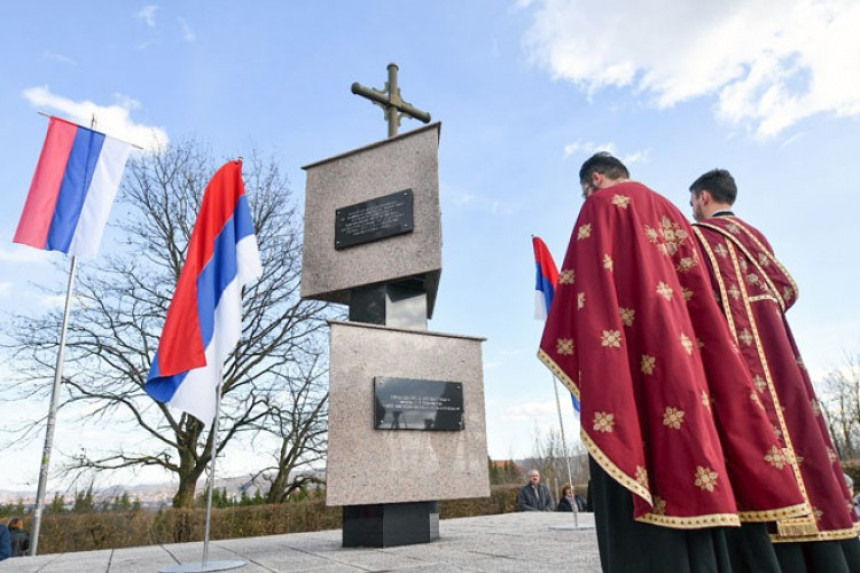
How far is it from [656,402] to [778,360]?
785 mm

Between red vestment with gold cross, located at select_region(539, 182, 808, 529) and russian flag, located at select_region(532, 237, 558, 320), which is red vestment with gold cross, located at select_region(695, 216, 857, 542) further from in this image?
russian flag, located at select_region(532, 237, 558, 320)

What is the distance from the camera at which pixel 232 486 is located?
13.8 metres

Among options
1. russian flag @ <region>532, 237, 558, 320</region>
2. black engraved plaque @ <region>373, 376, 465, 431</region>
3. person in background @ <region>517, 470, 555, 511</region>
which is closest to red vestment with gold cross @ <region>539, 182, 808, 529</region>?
black engraved plaque @ <region>373, 376, 465, 431</region>

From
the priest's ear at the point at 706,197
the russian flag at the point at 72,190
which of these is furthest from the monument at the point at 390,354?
the russian flag at the point at 72,190

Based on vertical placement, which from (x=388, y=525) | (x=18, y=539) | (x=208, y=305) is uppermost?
(x=208, y=305)

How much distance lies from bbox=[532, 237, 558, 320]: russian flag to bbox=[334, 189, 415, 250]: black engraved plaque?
2695 millimetres

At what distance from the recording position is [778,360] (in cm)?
206

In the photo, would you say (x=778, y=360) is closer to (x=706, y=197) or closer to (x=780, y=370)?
(x=780, y=370)

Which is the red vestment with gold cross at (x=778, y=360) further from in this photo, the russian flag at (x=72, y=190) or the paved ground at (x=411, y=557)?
the russian flag at (x=72, y=190)

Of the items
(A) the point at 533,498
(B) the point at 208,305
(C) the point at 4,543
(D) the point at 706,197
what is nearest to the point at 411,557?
(B) the point at 208,305

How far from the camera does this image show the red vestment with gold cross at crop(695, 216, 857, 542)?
1839mm

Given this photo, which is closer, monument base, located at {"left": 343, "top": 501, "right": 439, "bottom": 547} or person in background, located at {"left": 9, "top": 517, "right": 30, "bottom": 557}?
monument base, located at {"left": 343, "top": 501, "right": 439, "bottom": 547}

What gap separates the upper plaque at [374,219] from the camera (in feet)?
17.4

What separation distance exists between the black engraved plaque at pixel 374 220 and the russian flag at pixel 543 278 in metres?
2.69
